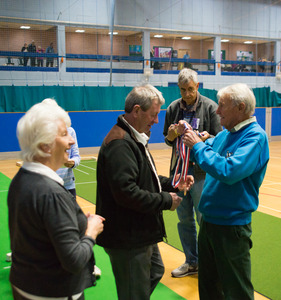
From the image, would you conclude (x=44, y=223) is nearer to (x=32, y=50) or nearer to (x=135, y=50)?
(x=32, y=50)

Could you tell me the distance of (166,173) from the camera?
9.13 meters

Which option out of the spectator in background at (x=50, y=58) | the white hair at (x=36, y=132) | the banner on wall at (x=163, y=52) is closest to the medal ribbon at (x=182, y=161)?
the white hair at (x=36, y=132)

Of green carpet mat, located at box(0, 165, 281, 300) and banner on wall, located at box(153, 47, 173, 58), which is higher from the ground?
banner on wall, located at box(153, 47, 173, 58)

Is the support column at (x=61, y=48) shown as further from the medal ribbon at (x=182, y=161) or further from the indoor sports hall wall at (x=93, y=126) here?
the medal ribbon at (x=182, y=161)

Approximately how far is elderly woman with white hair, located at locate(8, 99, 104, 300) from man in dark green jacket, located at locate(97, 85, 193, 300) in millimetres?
456

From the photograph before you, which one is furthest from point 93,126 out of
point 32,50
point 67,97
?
point 32,50

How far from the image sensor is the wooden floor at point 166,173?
137 inches

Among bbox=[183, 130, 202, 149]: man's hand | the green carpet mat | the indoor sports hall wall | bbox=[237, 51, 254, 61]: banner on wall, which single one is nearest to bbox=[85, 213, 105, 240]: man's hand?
bbox=[183, 130, 202, 149]: man's hand

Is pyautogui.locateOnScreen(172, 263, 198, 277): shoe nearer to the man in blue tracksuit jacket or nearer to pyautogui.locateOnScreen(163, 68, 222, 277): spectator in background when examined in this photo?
pyautogui.locateOnScreen(163, 68, 222, 277): spectator in background

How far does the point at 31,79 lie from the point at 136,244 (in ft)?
43.5

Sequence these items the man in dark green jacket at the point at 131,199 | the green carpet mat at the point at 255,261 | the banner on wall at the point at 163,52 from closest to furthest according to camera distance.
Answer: the man in dark green jacket at the point at 131,199 → the green carpet mat at the point at 255,261 → the banner on wall at the point at 163,52

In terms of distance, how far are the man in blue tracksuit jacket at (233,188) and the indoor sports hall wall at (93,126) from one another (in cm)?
1052

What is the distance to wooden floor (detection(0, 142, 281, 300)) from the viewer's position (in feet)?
11.4

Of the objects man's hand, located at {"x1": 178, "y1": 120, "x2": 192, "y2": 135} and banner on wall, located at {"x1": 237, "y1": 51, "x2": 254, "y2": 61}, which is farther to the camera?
banner on wall, located at {"x1": 237, "y1": 51, "x2": 254, "y2": 61}
